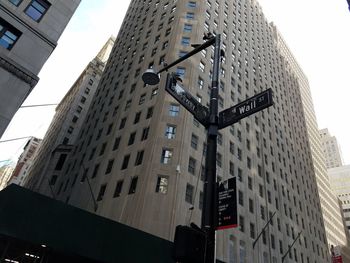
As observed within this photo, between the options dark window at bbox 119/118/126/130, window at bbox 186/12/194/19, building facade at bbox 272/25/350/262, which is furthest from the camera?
building facade at bbox 272/25/350/262

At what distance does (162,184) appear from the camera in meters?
28.0

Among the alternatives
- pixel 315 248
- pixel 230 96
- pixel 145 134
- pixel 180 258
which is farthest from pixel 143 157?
pixel 315 248

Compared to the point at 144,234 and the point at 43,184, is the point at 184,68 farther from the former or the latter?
the point at 43,184

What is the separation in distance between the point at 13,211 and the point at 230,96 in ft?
108

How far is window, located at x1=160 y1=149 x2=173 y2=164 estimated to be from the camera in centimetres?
2952

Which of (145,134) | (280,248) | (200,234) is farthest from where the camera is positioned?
(280,248)

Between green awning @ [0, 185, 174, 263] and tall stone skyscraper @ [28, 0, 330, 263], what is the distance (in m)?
5.52

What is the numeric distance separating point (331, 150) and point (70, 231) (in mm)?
186498

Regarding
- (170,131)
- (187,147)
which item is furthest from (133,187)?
(170,131)

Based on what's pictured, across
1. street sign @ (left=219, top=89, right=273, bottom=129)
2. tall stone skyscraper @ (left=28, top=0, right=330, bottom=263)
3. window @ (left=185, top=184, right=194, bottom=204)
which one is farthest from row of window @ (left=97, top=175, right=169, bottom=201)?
street sign @ (left=219, top=89, right=273, bottom=129)

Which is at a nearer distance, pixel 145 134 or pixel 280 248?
pixel 145 134

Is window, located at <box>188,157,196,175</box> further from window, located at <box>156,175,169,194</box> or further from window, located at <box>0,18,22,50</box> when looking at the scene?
window, located at <box>0,18,22,50</box>

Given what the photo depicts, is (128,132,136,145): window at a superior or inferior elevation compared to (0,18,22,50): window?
superior

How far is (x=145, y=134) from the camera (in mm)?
32656
